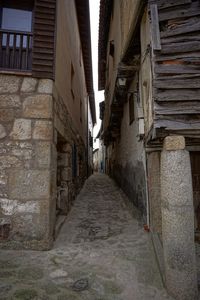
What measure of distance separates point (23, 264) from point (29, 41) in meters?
4.10

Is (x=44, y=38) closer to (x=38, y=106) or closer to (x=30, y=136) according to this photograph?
(x=38, y=106)

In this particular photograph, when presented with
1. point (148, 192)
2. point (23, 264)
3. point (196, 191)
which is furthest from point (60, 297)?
point (196, 191)

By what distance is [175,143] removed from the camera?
8.13 feet

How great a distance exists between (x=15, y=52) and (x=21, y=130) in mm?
1665

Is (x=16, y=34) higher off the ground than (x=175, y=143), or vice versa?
(x=16, y=34)

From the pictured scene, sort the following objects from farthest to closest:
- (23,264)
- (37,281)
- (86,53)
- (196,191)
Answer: (86,53) → (196,191) → (23,264) → (37,281)

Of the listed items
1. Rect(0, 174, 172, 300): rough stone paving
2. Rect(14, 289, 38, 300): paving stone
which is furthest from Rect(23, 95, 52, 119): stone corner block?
Rect(14, 289, 38, 300): paving stone

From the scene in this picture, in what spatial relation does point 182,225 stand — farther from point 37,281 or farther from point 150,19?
point 150,19

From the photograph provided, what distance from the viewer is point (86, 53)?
11.1 metres

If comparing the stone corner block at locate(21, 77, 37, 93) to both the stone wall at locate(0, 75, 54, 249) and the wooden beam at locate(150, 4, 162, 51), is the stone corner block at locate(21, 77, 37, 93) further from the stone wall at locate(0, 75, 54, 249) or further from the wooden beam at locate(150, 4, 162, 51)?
the wooden beam at locate(150, 4, 162, 51)

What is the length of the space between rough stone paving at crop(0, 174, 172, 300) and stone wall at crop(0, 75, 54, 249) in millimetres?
379

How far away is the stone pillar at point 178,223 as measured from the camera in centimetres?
233

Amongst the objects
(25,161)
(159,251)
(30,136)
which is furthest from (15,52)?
(159,251)

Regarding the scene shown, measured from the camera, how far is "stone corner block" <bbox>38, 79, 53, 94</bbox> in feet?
12.2
